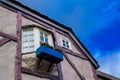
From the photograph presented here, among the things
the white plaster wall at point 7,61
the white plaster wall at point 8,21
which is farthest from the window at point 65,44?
the white plaster wall at point 7,61

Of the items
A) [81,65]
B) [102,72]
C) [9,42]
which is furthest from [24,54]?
[102,72]

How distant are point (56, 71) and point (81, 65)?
7.38ft

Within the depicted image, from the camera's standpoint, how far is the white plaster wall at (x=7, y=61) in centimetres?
940

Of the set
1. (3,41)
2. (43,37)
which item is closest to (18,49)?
(3,41)

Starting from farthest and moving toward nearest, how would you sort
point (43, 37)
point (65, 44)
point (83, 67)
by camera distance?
point (65, 44)
point (83, 67)
point (43, 37)

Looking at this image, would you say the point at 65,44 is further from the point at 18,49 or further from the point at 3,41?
the point at 3,41

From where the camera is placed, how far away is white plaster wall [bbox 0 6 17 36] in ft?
36.0

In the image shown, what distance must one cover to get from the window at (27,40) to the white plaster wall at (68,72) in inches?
81.9

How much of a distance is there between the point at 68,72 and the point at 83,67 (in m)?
1.53

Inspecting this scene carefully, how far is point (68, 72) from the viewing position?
39.7ft

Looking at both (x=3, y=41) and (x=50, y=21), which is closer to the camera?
(x=3, y=41)

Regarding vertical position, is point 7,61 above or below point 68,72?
below

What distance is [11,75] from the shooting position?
9523 mm

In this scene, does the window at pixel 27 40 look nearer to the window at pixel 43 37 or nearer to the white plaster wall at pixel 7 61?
the window at pixel 43 37
